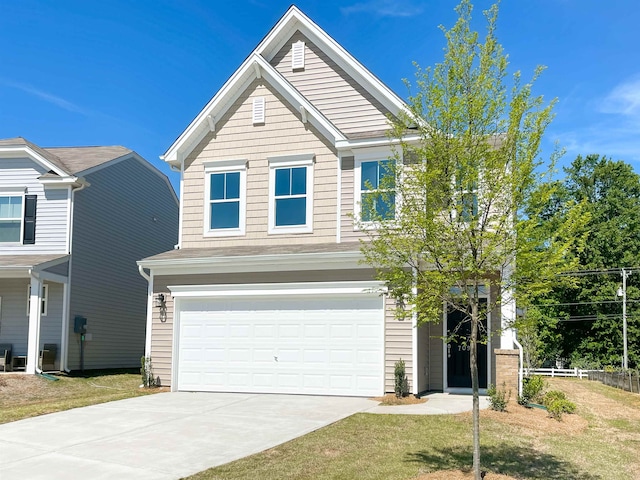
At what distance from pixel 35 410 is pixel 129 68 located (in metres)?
19.6

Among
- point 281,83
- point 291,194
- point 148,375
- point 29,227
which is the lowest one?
point 148,375

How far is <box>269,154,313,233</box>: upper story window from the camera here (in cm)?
1636

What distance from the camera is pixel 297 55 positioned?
706 inches

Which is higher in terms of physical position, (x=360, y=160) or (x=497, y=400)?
(x=360, y=160)

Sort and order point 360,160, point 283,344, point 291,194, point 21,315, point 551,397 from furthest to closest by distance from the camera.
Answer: point 21,315
point 291,194
point 360,160
point 283,344
point 551,397

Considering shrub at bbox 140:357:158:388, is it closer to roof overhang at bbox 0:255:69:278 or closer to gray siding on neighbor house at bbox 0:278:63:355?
roof overhang at bbox 0:255:69:278

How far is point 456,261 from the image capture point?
7.39 meters

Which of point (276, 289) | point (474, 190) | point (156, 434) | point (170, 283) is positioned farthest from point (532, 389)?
point (170, 283)

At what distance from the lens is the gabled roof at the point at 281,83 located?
16.5m

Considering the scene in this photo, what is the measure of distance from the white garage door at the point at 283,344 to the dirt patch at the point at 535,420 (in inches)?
128

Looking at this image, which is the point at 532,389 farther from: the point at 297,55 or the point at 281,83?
the point at 297,55

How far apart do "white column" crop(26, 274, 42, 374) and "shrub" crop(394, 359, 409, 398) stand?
1117 centimetres

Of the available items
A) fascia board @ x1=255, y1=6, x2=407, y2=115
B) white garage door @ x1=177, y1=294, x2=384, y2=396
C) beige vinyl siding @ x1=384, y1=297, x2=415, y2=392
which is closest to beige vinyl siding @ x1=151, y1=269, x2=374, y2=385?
white garage door @ x1=177, y1=294, x2=384, y2=396

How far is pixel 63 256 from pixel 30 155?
373cm
